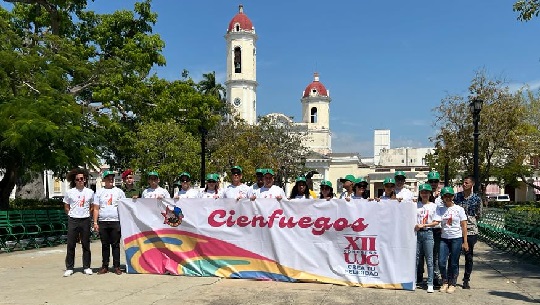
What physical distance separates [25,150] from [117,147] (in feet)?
43.5

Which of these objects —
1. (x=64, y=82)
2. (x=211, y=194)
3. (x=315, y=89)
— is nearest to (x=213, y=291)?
(x=211, y=194)

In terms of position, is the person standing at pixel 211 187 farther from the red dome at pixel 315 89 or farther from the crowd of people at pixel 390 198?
the red dome at pixel 315 89

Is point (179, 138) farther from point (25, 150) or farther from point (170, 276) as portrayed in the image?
point (170, 276)

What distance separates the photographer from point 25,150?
45.0ft

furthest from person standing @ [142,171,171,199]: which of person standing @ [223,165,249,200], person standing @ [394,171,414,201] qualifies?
person standing @ [394,171,414,201]

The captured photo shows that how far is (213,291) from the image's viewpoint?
8312mm

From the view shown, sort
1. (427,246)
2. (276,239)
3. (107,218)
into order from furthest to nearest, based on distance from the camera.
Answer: (107,218)
(276,239)
(427,246)

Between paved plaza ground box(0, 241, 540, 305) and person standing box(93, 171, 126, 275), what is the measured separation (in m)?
0.38

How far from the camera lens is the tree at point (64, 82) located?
46.9ft

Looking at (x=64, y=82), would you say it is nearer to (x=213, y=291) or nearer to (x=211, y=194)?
(x=211, y=194)

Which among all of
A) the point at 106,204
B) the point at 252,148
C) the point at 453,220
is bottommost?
the point at 453,220

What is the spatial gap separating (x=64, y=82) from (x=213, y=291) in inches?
464

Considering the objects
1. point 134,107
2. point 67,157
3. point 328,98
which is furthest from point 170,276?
point 328,98

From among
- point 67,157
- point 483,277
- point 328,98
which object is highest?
point 328,98
